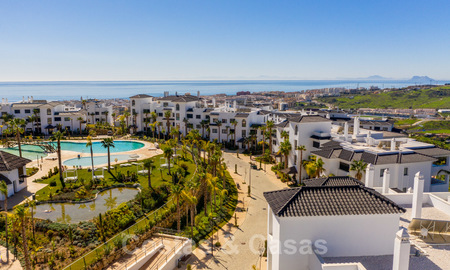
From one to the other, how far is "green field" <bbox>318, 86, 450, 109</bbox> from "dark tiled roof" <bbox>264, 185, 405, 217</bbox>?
520 ft

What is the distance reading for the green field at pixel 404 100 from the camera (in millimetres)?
164250

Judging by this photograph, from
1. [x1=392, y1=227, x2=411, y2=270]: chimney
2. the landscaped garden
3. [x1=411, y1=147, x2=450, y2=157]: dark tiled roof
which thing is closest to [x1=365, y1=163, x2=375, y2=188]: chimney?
[x1=392, y1=227, x2=411, y2=270]: chimney

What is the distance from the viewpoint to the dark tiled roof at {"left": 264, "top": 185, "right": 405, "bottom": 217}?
14867 mm

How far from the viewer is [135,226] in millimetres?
26078

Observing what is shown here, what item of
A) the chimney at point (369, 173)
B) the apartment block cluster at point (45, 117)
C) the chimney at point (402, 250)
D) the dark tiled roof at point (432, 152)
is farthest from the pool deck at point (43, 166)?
the dark tiled roof at point (432, 152)

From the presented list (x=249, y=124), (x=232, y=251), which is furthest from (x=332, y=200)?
(x=249, y=124)

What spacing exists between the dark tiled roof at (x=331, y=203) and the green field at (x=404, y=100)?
159m

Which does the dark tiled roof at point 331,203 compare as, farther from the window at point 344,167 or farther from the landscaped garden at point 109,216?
the window at point 344,167

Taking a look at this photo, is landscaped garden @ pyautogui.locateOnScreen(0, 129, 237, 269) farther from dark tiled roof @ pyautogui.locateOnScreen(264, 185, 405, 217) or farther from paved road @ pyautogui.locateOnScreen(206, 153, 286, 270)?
dark tiled roof @ pyautogui.locateOnScreen(264, 185, 405, 217)

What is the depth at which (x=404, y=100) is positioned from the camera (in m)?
180

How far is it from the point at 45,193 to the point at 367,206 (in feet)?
111

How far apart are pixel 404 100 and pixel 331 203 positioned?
7693 inches

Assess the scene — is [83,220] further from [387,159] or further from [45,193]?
[387,159]

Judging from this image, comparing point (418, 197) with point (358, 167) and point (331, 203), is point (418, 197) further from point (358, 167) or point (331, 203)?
point (358, 167)
